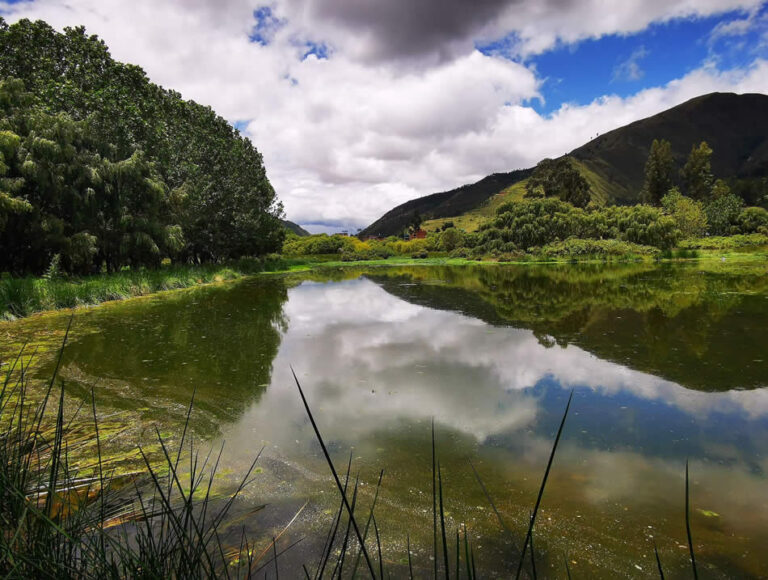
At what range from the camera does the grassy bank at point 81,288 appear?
15.2 meters

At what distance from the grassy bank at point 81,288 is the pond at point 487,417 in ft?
4.44

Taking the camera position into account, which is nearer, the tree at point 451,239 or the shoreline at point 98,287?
the shoreline at point 98,287

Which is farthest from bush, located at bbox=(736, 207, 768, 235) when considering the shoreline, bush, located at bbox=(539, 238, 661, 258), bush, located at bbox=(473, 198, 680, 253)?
the shoreline

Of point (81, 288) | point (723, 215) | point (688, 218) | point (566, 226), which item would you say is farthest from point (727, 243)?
point (81, 288)

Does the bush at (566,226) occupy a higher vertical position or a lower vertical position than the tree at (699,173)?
lower

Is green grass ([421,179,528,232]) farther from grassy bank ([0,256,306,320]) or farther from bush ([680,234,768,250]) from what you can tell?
grassy bank ([0,256,306,320])

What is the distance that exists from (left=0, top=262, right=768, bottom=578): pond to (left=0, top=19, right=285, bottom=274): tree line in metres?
6.89

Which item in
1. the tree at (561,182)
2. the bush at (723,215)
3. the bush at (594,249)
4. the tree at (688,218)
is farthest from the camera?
the tree at (561,182)

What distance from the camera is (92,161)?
66.9ft

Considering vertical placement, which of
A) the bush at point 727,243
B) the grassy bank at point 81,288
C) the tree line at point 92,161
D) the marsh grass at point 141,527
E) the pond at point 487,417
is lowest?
the bush at point 727,243

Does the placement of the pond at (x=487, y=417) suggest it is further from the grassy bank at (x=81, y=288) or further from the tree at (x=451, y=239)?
the tree at (x=451, y=239)

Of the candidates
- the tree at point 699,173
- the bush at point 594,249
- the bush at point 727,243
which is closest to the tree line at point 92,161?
the bush at point 594,249

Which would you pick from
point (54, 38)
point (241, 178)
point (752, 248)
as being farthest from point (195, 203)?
point (752, 248)

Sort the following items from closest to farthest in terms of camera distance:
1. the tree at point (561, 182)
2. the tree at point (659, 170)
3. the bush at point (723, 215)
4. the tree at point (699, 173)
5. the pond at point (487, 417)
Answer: the pond at point (487, 417) < the bush at point (723, 215) < the tree at point (561, 182) < the tree at point (659, 170) < the tree at point (699, 173)
